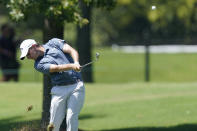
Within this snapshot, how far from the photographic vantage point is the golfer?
7.70 m

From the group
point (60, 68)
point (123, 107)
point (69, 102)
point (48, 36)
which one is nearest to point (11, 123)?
point (48, 36)

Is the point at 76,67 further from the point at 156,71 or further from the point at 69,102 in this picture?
the point at 156,71

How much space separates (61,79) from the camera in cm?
781

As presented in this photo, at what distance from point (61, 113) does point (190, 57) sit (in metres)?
21.2

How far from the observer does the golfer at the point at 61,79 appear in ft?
25.2

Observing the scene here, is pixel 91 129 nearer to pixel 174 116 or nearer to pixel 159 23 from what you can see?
pixel 174 116

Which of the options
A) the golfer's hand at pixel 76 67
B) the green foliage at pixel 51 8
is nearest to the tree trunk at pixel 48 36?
the green foliage at pixel 51 8

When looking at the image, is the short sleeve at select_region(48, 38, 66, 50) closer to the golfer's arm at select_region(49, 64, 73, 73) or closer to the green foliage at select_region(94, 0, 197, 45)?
the golfer's arm at select_region(49, 64, 73, 73)

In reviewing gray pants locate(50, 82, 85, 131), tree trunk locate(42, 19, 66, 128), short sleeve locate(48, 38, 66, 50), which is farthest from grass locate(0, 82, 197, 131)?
short sleeve locate(48, 38, 66, 50)

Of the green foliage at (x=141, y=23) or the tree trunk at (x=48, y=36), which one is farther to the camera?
the green foliage at (x=141, y=23)

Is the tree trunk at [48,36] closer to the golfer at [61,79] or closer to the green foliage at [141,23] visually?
the golfer at [61,79]

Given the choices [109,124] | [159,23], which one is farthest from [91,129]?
[159,23]

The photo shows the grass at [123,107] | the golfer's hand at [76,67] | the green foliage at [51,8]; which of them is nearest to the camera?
the golfer's hand at [76,67]

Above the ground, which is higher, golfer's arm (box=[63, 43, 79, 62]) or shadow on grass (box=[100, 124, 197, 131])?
golfer's arm (box=[63, 43, 79, 62])
